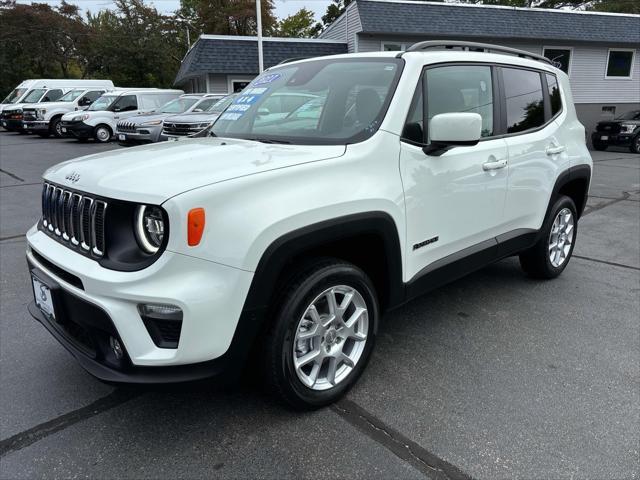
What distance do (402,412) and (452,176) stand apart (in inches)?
55.5

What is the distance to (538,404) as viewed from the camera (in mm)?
2781

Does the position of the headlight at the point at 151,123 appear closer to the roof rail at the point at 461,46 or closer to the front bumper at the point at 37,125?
the front bumper at the point at 37,125

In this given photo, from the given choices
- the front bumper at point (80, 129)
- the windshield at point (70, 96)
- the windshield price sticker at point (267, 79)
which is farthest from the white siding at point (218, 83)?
the windshield price sticker at point (267, 79)

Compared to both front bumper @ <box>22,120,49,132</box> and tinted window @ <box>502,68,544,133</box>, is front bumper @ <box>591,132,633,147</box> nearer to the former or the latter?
tinted window @ <box>502,68,544,133</box>

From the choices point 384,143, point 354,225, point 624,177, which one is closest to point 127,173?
point 354,225

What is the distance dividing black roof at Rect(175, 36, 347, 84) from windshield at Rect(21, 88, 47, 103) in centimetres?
780

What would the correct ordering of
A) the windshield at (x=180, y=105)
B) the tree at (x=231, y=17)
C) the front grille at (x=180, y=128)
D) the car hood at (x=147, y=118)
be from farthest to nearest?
1. the tree at (x=231, y=17)
2. the windshield at (x=180, y=105)
3. the car hood at (x=147, y=118)
4. the front grille at (x=180, y=128)

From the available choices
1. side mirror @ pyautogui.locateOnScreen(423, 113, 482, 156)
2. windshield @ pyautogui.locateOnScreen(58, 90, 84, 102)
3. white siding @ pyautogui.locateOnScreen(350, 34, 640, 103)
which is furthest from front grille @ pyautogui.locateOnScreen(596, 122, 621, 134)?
windshield @ pyautogui.locateOnScreen(58, 90, 84, 102)

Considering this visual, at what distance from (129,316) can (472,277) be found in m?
3.50

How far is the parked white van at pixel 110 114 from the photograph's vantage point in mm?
18469

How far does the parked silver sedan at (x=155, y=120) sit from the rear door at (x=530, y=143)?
11.5m

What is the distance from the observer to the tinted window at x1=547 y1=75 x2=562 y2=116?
4363 mm

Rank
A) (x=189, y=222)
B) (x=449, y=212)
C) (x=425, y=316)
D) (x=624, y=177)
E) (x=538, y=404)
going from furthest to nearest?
(x=624, y=177) < (x=425, y=316) < (x=449, y=212) < (x=538, y=404) < (x=189, y=222)

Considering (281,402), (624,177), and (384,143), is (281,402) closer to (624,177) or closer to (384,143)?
(384,143)
